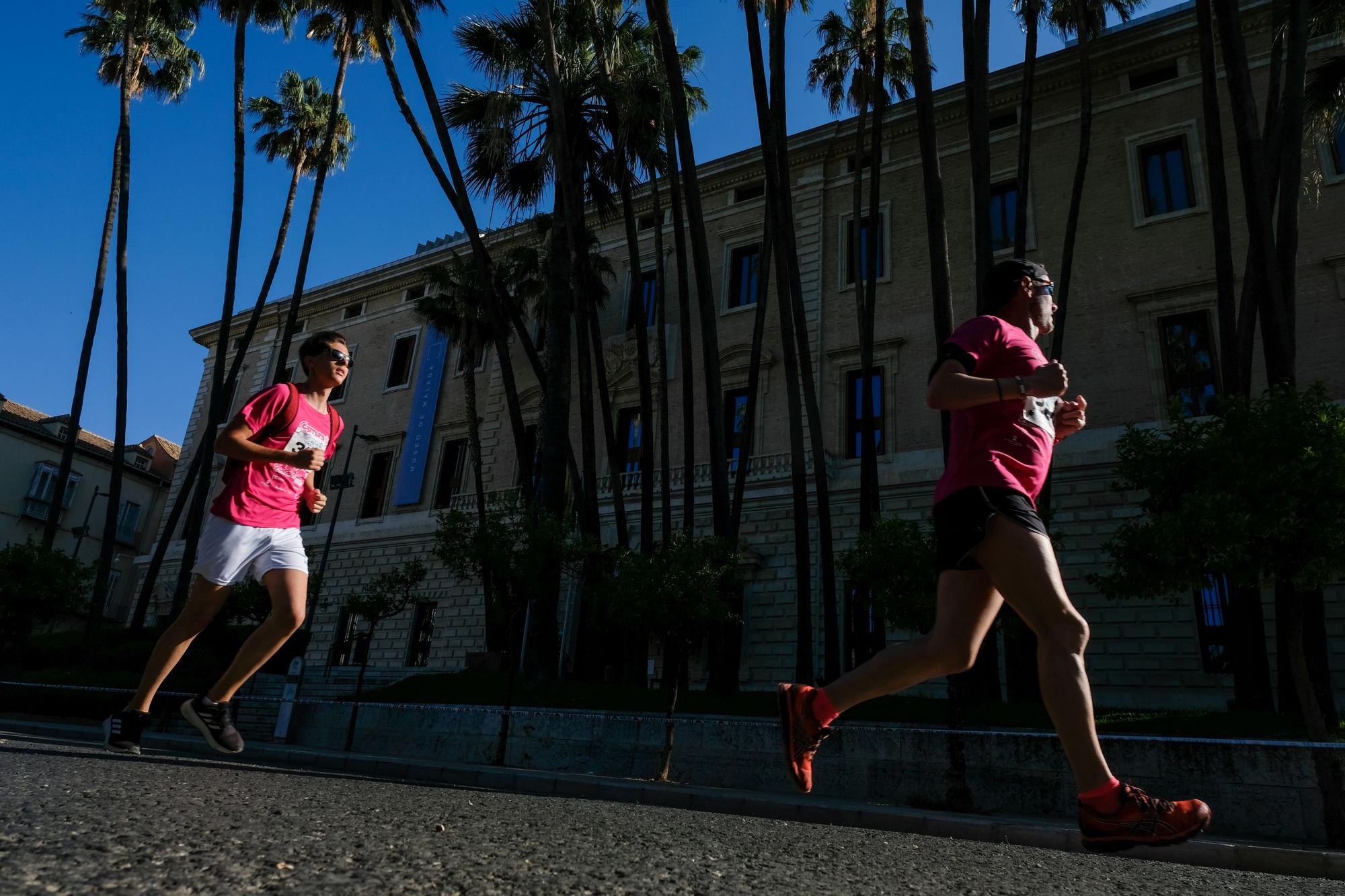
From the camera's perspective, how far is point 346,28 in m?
23.6

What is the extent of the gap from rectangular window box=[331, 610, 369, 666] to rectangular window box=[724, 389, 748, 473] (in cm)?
1424

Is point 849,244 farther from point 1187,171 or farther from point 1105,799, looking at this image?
point 1105,799

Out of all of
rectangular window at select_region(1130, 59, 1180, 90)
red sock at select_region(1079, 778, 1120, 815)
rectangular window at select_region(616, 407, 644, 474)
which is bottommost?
red sock at select_region(1079, 778, 1120, 815)

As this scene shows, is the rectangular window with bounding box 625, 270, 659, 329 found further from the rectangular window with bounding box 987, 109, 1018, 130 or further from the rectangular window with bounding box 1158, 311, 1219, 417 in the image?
the rectangular window with bounding box 1158, 311, 1219, 417

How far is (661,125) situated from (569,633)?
1391 cm

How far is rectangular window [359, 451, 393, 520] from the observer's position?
31.8 meters

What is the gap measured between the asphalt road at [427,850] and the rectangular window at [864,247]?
20.8 metres

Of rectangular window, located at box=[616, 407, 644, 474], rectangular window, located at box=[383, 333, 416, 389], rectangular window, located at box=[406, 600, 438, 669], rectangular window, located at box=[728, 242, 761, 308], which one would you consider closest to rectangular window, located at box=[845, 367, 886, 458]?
rectangular window, located at box=[728, 242, 761, 308]

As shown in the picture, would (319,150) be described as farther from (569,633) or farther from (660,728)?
(660,728)

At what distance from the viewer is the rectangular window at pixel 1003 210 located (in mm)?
22188

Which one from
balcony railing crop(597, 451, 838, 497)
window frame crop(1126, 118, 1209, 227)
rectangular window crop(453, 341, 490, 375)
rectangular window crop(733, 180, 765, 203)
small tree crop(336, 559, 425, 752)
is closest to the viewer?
window frame crop(1126, 118, 1209, 227)

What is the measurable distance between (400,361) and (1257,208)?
1170 inches

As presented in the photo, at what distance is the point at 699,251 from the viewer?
51.0 ft

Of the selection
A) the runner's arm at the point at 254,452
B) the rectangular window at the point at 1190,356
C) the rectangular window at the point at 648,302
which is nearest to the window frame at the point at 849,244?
the rectangular window at the point at 648,302
